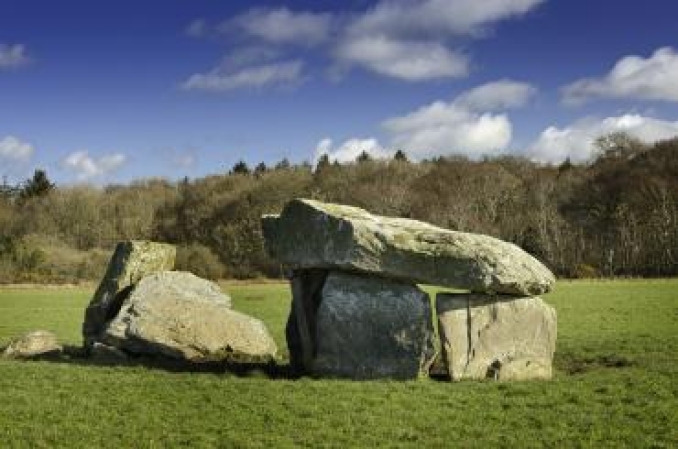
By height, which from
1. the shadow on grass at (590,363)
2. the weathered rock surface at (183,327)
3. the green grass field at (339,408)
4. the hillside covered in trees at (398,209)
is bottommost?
the green grass field at (339,408)

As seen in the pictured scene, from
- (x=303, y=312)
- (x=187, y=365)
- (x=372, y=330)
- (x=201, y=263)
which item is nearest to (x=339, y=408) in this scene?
(x=372, y=330)

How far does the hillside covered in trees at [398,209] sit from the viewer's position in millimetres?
77375

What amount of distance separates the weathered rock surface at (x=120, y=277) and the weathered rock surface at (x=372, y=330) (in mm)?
7480

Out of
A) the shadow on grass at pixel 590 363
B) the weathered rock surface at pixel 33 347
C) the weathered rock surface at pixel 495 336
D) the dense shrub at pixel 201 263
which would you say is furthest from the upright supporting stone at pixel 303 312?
the dense shrub at pixel 201 263

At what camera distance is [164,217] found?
108312 mm

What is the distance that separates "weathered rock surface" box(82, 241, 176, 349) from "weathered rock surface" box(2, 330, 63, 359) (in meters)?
0.92

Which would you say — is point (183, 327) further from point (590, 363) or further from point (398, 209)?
point (398, 209)

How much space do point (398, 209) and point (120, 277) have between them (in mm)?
64500

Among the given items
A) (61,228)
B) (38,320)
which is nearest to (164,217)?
(61,228)

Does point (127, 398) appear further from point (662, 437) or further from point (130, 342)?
point (662, 437)

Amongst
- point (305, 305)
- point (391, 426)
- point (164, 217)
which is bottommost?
point (391, 426)

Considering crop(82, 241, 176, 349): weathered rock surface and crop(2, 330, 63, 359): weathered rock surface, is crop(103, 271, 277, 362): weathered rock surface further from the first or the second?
crop(2, 330, 63, 359): weathered rock surface

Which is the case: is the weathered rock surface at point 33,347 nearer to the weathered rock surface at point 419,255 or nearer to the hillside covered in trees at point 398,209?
the weathered rock surface at point 419,255

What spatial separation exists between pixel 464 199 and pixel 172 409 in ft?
242
